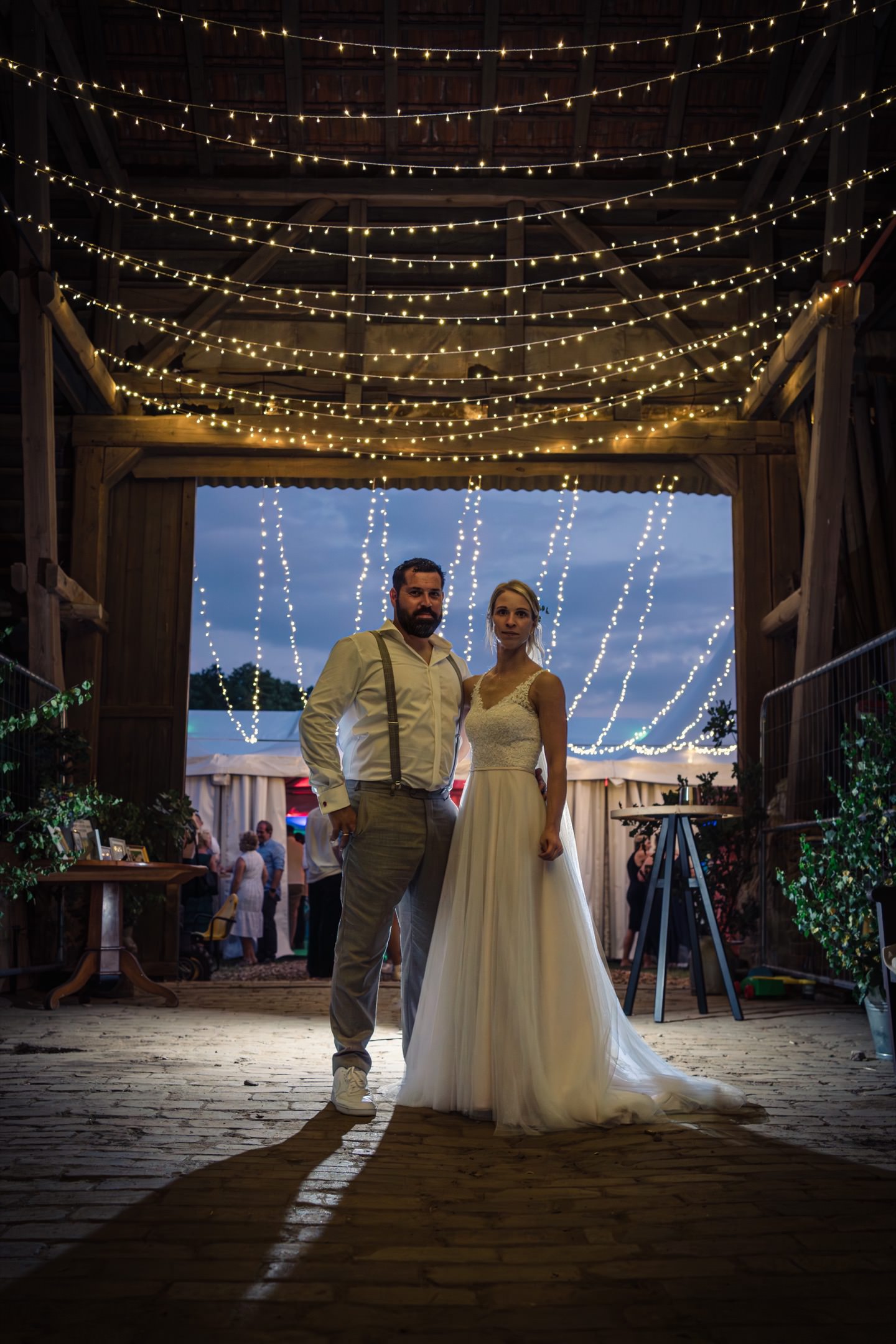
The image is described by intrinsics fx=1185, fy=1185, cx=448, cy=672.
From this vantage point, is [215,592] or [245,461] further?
[215,592]

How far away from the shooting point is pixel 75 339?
712 centimetres

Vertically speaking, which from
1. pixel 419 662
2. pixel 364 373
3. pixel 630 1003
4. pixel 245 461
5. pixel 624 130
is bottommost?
pixel 630 1003

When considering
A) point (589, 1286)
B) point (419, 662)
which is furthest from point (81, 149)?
point (589, 1286)

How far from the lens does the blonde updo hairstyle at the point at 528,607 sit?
3.56 metres

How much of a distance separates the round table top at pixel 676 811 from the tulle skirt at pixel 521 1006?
1.98m

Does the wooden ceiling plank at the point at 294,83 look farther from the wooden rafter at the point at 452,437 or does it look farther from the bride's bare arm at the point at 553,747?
the bride's bare arm at the point at 553,747

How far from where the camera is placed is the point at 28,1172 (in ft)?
7.83

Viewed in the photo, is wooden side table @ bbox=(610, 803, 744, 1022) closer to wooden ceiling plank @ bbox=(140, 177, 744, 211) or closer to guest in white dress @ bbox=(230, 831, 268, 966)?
wooden ceiling plank @ bbox=(140, 177, 744, 211)

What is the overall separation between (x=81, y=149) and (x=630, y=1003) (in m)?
6.57

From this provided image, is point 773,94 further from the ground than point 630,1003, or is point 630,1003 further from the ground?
point 773,94

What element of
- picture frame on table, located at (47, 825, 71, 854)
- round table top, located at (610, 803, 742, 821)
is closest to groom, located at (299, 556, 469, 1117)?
round table top, located at (610, 803, 742, 821)

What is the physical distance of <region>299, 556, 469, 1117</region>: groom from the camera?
326cm

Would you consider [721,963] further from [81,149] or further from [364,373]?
[81,149]

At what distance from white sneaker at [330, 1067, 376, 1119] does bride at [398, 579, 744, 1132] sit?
0.52 ft
